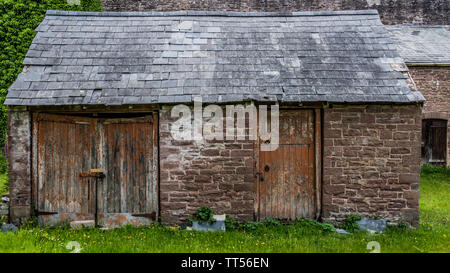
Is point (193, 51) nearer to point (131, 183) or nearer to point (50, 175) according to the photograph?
point (131, 183)

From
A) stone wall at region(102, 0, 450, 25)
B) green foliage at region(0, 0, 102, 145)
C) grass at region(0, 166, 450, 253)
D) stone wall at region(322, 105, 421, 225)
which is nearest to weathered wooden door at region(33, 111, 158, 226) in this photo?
grass at region(0, 166, 450, 253)

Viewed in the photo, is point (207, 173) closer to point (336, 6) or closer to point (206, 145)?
point (206, 145)

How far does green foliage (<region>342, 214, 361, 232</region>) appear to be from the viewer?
670 cm

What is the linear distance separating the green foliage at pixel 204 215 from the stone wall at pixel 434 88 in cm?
1237

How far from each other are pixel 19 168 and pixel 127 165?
7.02 ft

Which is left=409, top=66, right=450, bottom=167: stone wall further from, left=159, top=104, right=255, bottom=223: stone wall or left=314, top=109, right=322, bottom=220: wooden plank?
left=159, top=104, right=255, bottom=223: stone wall

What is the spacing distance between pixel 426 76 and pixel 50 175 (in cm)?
1524

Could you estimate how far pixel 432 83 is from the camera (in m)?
14.7

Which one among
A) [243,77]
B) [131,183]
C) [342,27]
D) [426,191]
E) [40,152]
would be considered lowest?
[426,191]

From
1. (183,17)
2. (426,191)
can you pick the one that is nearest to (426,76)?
(426,191)

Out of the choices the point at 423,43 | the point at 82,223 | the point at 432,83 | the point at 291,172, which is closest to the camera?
the point at 82,223

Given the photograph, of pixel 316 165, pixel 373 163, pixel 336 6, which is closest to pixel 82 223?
pixel 316 165

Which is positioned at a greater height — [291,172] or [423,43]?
[423,43]

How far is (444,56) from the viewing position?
14609 mm
